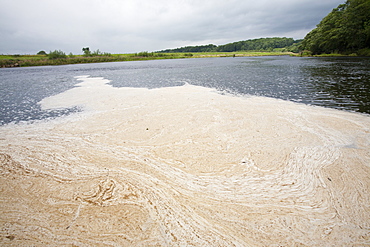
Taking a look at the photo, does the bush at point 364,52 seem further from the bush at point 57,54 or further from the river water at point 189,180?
the bush at point 57,54

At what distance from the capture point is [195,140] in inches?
275

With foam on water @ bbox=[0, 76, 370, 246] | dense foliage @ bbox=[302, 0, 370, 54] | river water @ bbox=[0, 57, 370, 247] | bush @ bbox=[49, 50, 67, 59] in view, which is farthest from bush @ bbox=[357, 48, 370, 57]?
bush @ bbox=[49, 50, 67, 59]

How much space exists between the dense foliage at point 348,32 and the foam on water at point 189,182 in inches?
2729

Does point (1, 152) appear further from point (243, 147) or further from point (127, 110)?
point (243, 147)

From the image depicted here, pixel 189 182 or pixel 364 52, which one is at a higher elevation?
pixel 364 52

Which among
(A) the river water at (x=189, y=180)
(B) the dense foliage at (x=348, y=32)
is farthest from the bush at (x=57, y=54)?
(B) the dense foliage at (x=348, y=32)

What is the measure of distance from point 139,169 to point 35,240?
2589 millimetres

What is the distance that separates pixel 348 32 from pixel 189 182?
7874 cm

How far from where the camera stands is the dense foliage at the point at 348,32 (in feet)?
182

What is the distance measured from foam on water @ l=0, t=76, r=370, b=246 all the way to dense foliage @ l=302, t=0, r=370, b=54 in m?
69.3

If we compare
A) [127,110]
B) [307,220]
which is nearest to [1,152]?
[127,110]

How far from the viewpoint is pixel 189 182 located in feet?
15.6

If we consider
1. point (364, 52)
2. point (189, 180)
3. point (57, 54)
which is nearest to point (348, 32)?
point (364, 52)

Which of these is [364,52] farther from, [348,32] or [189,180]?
[189,180]
